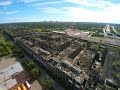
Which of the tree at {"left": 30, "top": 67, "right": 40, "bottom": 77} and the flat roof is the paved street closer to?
the tree at {"left": 30, "top": 67, "right": 40, "bottom": 77}

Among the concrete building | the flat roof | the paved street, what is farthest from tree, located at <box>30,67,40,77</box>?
the flat roof

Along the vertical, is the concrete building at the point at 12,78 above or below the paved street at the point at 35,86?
above

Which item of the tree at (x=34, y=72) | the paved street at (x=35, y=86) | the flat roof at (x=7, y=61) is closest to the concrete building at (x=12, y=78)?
the tree at (x=34, y=72)

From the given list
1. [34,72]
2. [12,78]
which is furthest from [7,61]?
[34,72]

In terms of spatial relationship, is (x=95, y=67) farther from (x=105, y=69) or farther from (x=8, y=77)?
(x=8, y=77)

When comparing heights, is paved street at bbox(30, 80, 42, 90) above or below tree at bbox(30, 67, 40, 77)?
below

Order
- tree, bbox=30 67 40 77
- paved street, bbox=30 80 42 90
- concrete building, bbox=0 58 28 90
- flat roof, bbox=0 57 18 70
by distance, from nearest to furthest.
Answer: concrete building, bbox=0 58 28 90 → paved street, bbox=30 80 42 90 → tree, bbox=30 67 40 77 → flat roof, bbox=0 57 18 70

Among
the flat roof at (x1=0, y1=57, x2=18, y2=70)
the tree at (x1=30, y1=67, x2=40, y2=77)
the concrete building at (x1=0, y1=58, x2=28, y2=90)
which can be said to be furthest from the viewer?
the flat roof at (x1=0, y1=57, x2=18, y2=70)

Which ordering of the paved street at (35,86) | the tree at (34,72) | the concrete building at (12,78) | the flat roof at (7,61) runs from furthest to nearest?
the flat roof at (7,61) < the tree at (34,72) < the paved street at (35,86) < the concrete building at (12,78)

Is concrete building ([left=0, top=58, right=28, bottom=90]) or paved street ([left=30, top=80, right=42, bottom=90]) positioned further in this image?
paved street ([left=30, top=80, right=42, bottom=90])

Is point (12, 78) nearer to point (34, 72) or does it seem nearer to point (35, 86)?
point (34, 72)

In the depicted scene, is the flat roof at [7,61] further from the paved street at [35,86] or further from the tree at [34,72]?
the paved street at [35,86]

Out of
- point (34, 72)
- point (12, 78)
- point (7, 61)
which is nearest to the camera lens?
point (12, 78)
